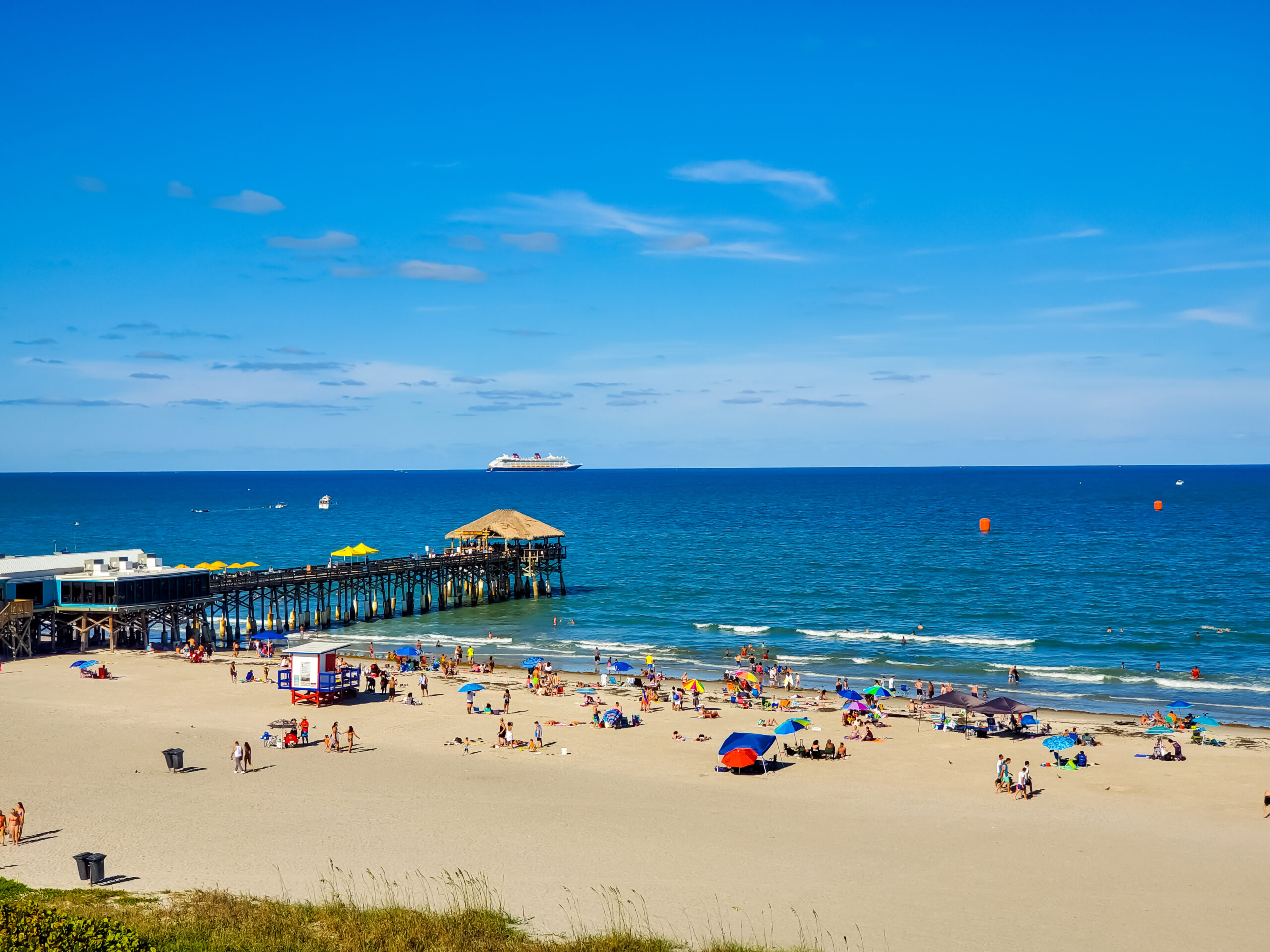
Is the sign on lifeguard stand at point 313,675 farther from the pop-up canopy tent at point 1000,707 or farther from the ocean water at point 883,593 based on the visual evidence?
the pop-up canopy tent at point 1000,707

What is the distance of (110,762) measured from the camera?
92.4 ft

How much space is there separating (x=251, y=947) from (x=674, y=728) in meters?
20.7

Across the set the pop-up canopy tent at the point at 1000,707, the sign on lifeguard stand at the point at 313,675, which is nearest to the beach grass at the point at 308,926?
the sign on lifeguard stand at the point at 313,675

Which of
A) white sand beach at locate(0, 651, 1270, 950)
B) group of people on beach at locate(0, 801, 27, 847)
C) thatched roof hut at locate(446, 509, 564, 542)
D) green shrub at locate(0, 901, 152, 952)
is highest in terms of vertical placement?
thatched roof hut at locate(446, 509, 564, 542)

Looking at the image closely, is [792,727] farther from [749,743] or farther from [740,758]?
[740,758]

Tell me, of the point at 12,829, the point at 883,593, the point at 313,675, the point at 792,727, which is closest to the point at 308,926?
the point at 12,829

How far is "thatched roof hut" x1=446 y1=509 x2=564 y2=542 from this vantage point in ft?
220

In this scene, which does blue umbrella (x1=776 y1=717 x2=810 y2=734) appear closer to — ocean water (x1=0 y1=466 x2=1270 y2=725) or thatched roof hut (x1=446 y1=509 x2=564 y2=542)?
ocean water (x1=0 y1=466 x2=1270 y2=725)

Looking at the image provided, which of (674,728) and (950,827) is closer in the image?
(950,827)

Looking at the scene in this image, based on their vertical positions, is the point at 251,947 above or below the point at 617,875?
above

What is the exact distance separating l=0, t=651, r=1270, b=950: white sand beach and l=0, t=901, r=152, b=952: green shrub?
565 centimetres

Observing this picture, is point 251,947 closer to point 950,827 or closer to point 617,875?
point 617,875

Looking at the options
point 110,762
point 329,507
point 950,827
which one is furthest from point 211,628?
point 329,507

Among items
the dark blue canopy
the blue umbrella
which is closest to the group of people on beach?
the dark blue canopy
